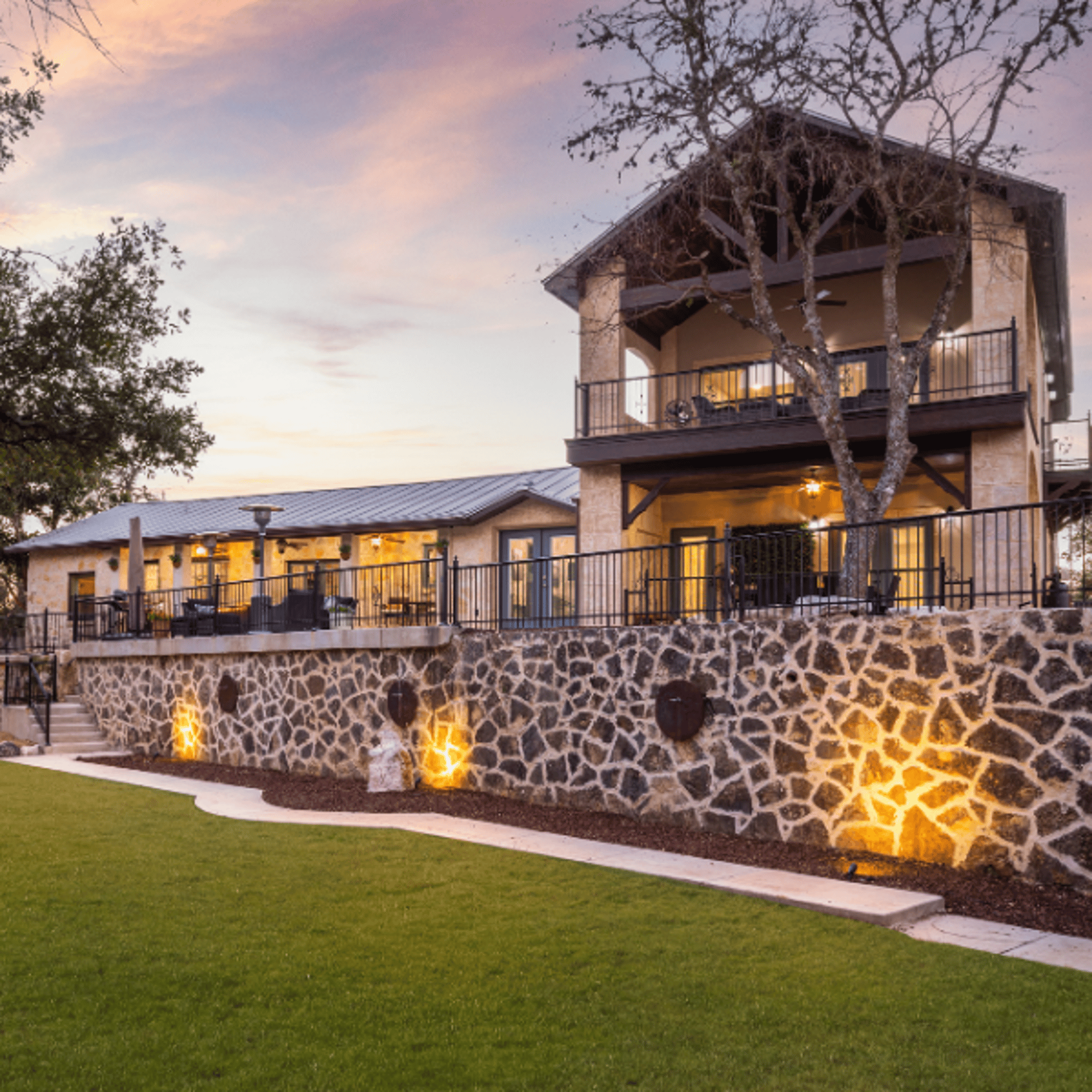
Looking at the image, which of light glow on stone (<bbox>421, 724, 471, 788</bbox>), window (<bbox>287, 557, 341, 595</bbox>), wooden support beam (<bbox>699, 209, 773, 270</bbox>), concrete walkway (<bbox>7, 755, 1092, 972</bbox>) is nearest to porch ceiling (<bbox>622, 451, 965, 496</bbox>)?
wooden support beam (<bbox>699, 209, 773, 270</bbox>)

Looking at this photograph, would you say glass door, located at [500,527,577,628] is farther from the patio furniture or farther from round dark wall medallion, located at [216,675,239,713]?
round dark wall medallion, located at [216,675,239,713]

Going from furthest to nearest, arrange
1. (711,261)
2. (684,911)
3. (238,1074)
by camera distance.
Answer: (711,261) < (684,911) < (238,1074)

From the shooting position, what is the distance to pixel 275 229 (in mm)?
17234

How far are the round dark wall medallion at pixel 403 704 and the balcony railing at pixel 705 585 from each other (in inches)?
41.0

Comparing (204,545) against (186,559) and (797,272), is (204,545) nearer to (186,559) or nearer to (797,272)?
(186,559)

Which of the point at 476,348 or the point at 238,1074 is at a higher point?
the point at 476,348

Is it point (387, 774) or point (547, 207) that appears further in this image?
point (547, 207)

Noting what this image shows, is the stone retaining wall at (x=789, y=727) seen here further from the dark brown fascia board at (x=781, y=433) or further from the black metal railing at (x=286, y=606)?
the dark brown fascia board at (x=781, y=433)

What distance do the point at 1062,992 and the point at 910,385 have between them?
29.7 ft

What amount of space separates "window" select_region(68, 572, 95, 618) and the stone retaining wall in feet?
54.5

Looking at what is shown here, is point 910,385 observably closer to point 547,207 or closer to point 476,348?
point 547,207

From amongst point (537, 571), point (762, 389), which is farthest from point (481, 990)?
point (537, 571)

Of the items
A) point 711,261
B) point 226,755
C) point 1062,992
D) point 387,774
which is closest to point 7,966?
point 1062,992

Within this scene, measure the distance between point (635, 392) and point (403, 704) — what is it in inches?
293
